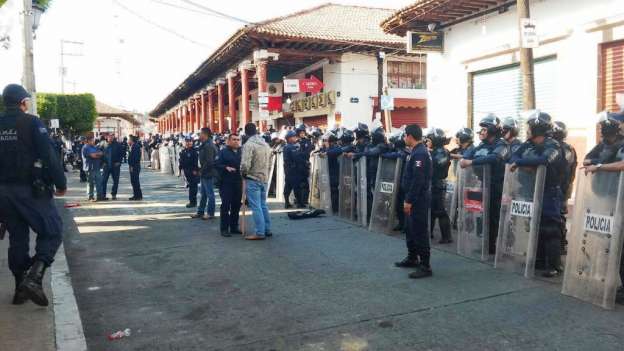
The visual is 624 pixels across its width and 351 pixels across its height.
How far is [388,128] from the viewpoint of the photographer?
Result: 19.8 m

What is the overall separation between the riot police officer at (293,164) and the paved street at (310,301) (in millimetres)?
3299

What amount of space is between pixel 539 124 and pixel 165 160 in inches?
917

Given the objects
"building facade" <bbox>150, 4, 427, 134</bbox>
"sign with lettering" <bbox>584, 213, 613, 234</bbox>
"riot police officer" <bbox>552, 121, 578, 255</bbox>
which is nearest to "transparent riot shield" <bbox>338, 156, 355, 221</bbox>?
"riot police officer" <bbox>552, 121, 578, 255</bbox>

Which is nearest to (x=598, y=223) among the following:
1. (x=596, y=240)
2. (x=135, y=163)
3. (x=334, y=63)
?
(x=596, y=240)

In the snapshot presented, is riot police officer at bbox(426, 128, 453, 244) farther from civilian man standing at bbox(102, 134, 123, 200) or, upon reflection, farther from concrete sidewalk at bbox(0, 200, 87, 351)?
civilian man standing at bbox(102, 134, 123, 200)

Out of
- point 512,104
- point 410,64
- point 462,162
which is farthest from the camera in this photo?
point 410,64

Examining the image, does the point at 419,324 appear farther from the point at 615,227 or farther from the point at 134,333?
the point at 134,333

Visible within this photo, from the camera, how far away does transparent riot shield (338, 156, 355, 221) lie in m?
9.88

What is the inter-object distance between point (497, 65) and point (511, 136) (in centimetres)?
646

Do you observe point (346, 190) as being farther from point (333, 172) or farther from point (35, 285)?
point (35, 285)

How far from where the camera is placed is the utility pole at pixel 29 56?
42.4ft

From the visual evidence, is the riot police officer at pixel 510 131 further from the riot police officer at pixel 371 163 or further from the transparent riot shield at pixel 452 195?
the riot police officer at pixel 371 163

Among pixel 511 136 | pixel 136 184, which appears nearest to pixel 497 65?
pixel 511 136

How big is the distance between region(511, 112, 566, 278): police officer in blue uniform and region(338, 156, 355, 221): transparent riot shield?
167 inches
